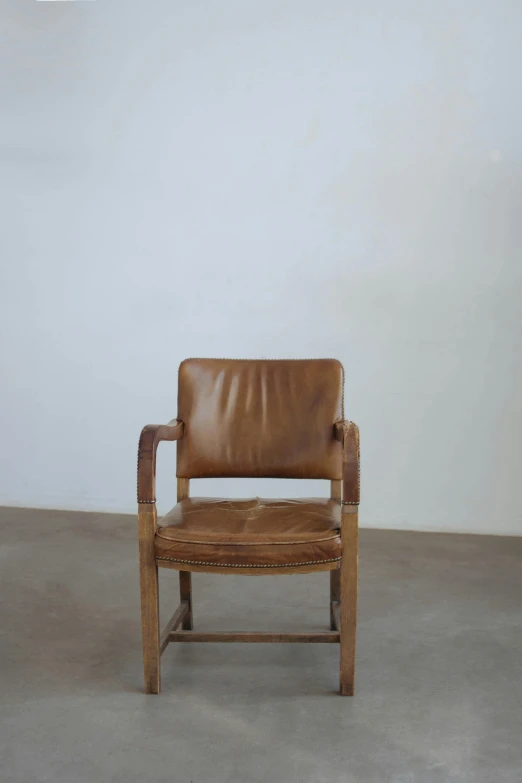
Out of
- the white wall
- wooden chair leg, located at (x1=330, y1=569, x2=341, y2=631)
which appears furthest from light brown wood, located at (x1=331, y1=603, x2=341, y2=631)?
the white wall

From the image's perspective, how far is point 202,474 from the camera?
263 centimetres

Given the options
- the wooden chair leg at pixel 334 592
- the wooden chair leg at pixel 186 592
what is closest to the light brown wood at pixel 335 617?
the wooden chair leg at pixel 334 592

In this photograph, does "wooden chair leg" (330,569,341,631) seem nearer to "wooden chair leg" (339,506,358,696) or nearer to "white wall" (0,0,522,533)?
"wooden chair leg" (339,506,358,696)

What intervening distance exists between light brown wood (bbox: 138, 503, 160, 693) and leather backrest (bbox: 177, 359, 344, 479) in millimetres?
448

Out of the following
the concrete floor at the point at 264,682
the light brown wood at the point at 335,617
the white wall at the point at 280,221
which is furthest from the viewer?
the white wall at the point at 280,221

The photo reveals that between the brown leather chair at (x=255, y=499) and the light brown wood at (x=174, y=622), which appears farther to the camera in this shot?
the light brown wood at (x=174, y=622)

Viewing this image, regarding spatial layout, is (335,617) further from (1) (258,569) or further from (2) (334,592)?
(1) (258,569)

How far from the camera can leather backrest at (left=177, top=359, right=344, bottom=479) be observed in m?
2.61

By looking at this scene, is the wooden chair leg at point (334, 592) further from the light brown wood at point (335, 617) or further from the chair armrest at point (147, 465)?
the chair armrest at point (147, 465)

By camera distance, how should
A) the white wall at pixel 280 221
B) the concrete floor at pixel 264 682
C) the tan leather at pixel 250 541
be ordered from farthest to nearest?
the white wall at pixel 280 221 → the tan leather at pixel 250 541 → the concrete floor at pixel 264 682

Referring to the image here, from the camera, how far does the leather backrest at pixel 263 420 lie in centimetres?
261

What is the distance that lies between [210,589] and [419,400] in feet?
5.07

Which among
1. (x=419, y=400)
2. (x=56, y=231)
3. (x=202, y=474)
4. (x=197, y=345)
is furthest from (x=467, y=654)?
(x=56, y=231)

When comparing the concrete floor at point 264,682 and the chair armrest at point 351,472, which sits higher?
the chair armrest at point 351,472
